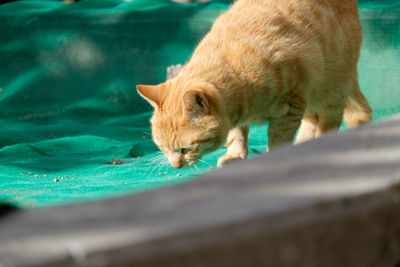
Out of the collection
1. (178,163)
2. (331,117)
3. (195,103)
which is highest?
(195,103)

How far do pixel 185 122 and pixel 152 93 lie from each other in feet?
0.75

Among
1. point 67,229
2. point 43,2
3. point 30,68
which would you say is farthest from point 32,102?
point 67,229

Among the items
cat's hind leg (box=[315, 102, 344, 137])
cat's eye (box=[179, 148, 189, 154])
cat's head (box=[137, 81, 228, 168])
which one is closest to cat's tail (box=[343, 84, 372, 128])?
cat's hind leg (box=[315, 102, 344, 137])

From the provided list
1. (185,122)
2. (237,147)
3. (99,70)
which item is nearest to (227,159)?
(237,147)

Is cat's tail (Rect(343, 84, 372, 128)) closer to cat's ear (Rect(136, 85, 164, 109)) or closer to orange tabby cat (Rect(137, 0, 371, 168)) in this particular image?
orange tabby cat (Rect(137, 0, 371, 168))

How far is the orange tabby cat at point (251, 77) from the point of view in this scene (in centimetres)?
219

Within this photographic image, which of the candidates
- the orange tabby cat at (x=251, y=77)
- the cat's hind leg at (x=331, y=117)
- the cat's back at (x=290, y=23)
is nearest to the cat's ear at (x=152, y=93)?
the orange tabby cat at (x=251, y=77)

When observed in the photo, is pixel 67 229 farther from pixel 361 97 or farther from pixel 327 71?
pixel 361 97

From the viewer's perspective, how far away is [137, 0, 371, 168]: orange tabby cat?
7.19 ft

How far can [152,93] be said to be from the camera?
227cm

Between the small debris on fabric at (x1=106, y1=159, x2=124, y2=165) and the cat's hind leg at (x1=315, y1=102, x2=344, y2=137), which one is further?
the small debris on fabric at (x1=106, y1=159, x2=124, y2=165)

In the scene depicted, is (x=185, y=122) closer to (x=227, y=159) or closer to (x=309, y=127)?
(x=227, y=159)

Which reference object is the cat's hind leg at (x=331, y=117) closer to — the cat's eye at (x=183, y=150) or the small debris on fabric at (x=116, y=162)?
the cat's eye at (x=183, y=150)

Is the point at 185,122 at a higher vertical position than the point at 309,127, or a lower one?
higher
